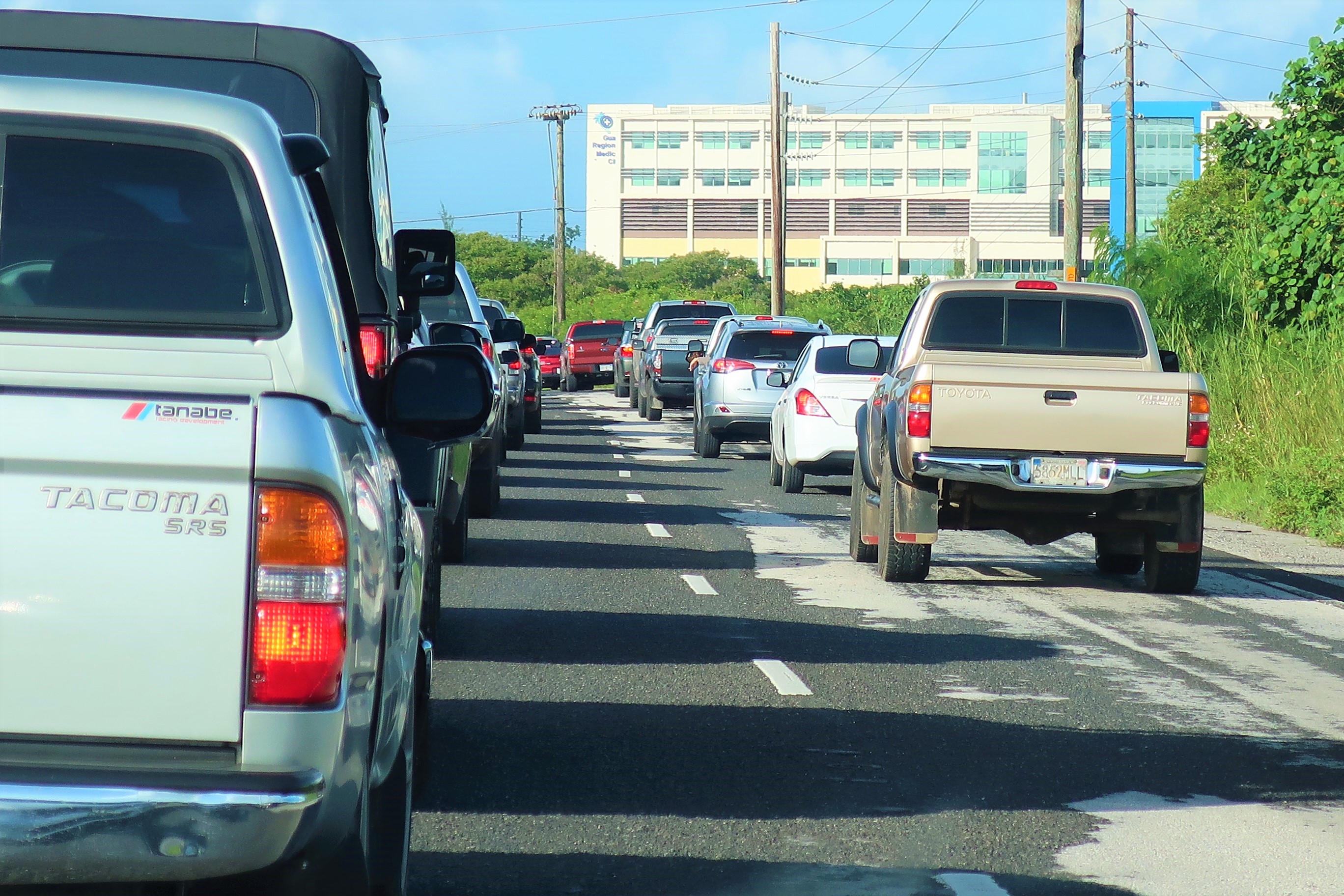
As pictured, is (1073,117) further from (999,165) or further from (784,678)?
(999,165)

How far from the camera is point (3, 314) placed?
358 centimetres

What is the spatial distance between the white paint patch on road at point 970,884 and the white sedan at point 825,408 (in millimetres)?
12969

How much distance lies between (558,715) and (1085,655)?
3072 mm

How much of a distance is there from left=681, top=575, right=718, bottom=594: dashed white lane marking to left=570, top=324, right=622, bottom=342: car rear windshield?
128 ft

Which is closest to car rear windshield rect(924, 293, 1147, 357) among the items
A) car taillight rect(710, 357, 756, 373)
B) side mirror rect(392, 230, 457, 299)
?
side mirror rect(392, 230, 457, 299)

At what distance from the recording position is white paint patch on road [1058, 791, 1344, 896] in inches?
215

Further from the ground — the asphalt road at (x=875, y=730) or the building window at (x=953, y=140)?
the building window at (x=953, y=140)

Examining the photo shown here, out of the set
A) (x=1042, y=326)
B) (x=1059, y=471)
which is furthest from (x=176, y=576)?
(x=1042, y=326)

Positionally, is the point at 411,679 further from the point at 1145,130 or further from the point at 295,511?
the point at 1145,130

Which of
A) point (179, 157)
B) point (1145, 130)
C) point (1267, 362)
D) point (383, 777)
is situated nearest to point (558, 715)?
point (383, 777)

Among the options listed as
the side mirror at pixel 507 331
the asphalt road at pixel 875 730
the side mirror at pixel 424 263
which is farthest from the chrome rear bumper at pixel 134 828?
the side mirror at pixel 507 331

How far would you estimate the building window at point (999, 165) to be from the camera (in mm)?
150625

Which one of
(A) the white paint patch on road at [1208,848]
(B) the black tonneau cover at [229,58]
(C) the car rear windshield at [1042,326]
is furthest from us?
(C) the car rear windshield at [1042,326]

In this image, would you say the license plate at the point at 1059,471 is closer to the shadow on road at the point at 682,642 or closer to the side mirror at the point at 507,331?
the shadow on road at the point at 682,642
